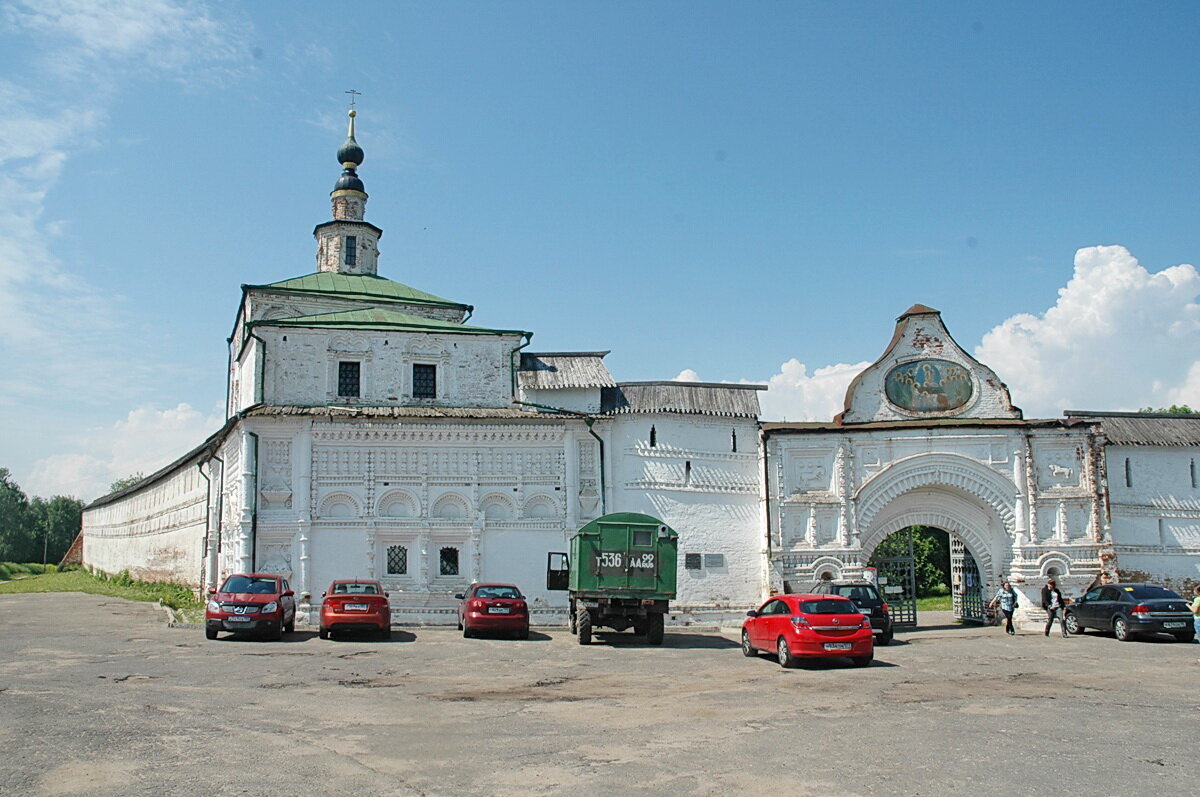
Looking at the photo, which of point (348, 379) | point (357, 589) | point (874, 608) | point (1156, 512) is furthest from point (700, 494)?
point (1156, 512)

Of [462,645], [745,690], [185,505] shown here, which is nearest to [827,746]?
[745,690]

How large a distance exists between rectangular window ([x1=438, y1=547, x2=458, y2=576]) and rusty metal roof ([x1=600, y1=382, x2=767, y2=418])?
5591 millimetres

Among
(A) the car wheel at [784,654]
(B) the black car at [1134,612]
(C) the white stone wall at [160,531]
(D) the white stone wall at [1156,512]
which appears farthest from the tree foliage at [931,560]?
(A) the car wheel at [784,654]

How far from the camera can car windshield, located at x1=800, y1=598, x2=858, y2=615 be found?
16297 millimetres

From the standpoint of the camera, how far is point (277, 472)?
2480 cm

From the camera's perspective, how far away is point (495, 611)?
21.0 m

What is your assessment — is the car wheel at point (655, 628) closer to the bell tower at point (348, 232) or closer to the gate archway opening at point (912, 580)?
the gate archway opening at point (912, 580)

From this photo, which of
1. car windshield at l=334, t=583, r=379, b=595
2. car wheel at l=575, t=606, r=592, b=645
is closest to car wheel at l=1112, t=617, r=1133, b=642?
car wheel at l=575, t=606, r=592, b=645

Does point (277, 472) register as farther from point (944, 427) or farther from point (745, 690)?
point (944, 427)

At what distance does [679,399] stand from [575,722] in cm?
1687

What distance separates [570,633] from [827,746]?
14.6 meters

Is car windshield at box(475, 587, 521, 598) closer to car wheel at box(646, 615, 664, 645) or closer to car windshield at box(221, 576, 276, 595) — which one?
car wheel at box(646, 615, 664, 645)

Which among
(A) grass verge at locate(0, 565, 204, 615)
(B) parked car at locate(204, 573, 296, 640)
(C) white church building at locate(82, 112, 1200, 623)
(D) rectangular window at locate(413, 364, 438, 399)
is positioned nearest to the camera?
(B) parked car at locate(204, 573, 296, 640)

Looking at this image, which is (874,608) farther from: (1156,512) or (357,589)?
(1156,512)
